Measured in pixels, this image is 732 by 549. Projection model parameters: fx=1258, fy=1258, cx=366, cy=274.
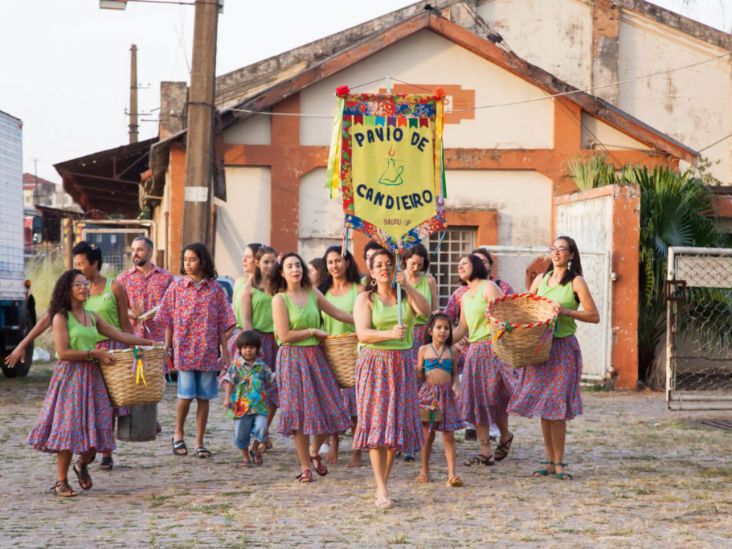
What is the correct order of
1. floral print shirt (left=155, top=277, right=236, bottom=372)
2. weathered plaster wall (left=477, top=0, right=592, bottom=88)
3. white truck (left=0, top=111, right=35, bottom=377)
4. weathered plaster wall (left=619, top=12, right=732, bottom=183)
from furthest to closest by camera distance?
weathered plaster wall (left=619, top=12, right=732, bottom=183)
weathered plaster wall (left=477, top=0, right=592, bottom=88)
white truck (left=0, top=111, right=35, bottom=377)
floral print shirt (left=155, top=277, right=236, bottom=372)

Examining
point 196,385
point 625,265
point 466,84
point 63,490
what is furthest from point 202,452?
point 466,84

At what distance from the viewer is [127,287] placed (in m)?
12.1

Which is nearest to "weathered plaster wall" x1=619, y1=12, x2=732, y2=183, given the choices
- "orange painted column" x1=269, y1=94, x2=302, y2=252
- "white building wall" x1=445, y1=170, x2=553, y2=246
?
"white building wall" x1=445, y1=170, x2=553, y2=246

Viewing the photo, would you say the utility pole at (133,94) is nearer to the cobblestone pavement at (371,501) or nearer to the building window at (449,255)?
the building window at (449,255)

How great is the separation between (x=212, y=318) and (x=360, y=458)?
174 cm

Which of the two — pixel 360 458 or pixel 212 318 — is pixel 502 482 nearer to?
pixel 360 458

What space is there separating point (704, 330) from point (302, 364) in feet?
29.9

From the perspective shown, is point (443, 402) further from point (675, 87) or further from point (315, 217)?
point (675, 87)

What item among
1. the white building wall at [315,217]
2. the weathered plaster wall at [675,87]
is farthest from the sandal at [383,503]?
the weathered plaster wall at [675,87]

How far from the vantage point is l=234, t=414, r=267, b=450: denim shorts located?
33.9ft

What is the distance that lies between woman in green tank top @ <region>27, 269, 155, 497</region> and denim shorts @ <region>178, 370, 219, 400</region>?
178 centimetres

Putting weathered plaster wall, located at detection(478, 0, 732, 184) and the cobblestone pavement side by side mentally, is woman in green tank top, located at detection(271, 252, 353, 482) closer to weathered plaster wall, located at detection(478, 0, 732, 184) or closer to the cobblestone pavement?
the cobblestone pavement

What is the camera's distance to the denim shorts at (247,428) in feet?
33.9

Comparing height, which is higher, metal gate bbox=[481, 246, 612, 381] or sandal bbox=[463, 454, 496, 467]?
metal gate bbox=[481, 246, 612, 381]
